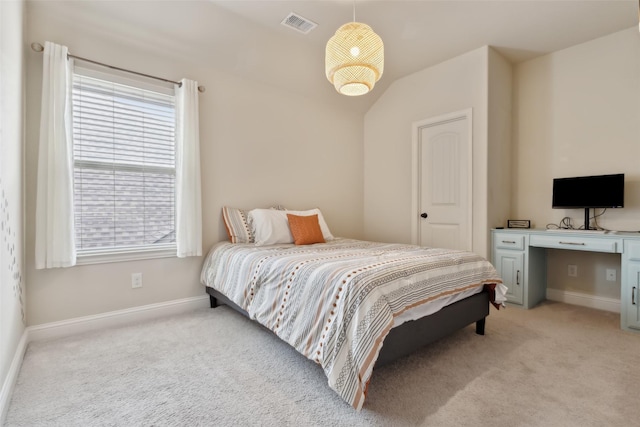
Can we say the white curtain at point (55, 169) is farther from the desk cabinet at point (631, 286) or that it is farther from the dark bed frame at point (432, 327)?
the desk cabinet at point (631, 286)


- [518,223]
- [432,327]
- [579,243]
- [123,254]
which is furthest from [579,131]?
[123,254]

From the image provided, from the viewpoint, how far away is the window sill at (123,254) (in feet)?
8.00

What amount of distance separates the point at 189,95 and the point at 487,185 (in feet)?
10.2

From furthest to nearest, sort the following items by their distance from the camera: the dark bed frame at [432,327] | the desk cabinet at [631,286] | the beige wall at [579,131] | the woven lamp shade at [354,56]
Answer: the beige wall at [579,131]
the desk cabinet at [631,286]
the woven lamp shade at [354,56]
the dark bed frame at [432,327]

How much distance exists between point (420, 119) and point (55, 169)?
3.70 metres

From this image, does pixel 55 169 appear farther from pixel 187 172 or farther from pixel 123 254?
pixel 187 172

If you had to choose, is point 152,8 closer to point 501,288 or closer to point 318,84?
point 318,84

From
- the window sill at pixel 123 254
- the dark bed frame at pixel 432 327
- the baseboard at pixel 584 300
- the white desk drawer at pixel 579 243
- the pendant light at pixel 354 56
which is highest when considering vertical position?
the pendant light at pixel 354 56

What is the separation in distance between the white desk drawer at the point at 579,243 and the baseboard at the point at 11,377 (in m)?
3.91

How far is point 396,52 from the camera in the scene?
351 cm

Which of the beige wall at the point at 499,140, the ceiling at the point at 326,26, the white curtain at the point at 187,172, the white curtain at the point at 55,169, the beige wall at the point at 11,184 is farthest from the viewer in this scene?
the beige wall at the point at 499,140

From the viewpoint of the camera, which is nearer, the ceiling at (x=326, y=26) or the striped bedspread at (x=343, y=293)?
the striped bedspread at (x=343, y=293)

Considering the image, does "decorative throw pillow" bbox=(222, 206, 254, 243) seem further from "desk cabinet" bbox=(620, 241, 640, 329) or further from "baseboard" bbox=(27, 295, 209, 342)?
"desk cabinet" bbox=(620, 241, 640, 329)

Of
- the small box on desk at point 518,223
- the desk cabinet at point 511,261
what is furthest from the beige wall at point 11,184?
the small box on desk at point 518,223
